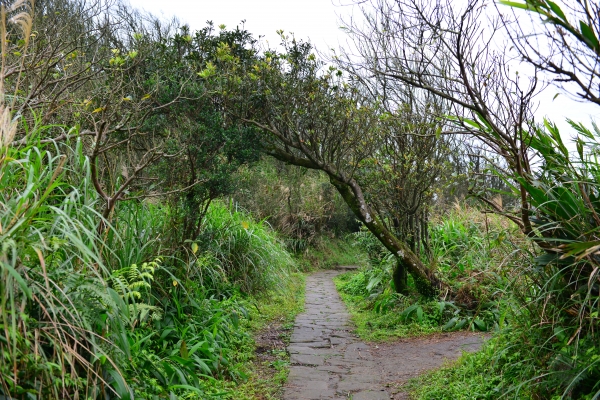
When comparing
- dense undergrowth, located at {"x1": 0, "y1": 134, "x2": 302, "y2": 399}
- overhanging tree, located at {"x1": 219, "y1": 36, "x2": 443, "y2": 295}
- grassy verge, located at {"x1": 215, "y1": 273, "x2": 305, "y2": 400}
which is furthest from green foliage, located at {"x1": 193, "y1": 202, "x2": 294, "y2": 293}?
overhanging tree, located at {"x1": 219, "y1": 36, "x2": 443, "y2": 295}

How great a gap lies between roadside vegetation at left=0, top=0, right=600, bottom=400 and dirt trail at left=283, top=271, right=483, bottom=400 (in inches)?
11.1

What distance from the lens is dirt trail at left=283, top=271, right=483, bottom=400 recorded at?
4.76m

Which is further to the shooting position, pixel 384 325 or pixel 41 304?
pixel 384 325

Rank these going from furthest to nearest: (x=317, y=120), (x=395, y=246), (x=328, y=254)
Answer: (x=328, y=254) → (x=395, y=246) → (x=317, y=120)

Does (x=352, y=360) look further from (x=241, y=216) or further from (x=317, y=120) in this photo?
(x=241, y=216)

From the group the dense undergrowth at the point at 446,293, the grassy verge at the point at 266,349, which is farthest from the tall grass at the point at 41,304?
the dense undergrowth at the point at 446,293

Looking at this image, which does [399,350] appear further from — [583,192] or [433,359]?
[583,192]

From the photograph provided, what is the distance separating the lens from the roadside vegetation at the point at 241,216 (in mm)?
2744

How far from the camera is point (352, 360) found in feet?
19.4

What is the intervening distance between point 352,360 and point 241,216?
14.7ft

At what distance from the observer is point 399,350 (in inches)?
251

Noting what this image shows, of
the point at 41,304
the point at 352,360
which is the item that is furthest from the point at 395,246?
the point at 41,304

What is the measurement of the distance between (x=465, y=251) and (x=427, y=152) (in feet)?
6.16

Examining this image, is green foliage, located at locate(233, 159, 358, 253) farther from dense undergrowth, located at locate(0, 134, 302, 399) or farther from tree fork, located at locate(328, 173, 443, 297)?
dense undergrowth, located at locate(0, 134, 302, 399)
